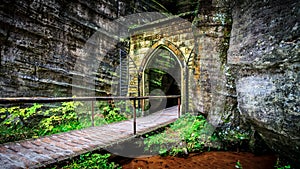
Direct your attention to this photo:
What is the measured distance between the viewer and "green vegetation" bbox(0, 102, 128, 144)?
13.3ft

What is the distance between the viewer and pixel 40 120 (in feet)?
15.6

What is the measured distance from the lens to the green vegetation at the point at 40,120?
4.07 meters

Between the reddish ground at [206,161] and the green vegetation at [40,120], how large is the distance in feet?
8.88

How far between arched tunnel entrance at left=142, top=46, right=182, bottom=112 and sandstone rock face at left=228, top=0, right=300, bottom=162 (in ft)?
12.4

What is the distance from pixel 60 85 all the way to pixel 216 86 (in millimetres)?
4790

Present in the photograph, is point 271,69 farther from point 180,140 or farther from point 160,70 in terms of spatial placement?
point 160,70

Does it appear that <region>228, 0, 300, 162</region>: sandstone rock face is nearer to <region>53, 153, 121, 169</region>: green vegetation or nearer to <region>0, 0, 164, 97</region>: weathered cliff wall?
<region>53, 153, 121, 169</region>: green vegetation

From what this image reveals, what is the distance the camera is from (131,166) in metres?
3.27

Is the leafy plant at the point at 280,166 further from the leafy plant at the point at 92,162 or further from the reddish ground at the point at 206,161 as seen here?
the leafy plant at the point at 92,162

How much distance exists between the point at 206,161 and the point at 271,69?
7.20ft

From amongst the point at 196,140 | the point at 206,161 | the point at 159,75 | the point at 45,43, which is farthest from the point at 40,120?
the point at 159,75

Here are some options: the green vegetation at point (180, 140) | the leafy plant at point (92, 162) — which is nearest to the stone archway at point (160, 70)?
the green vegetation at point (180, 140)

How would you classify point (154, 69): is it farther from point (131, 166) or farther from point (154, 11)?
point (131, 166)

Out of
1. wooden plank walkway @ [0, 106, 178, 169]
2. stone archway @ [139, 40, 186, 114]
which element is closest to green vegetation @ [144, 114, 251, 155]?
wooden plank walkway @ [0, 106, 178, 169]
